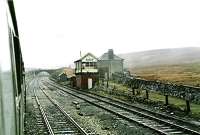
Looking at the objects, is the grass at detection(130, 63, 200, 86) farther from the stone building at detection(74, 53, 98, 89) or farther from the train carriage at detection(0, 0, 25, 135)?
the train carriage at detection(0, 0, 25, 135)

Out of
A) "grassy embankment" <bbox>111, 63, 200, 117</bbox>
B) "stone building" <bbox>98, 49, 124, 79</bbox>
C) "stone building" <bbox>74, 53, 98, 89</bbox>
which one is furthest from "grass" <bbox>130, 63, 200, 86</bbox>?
"stone building" <bbox>74, 53, 98, 89</bbox>

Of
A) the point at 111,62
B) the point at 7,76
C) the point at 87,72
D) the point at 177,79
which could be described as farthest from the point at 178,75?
the point at 7,76

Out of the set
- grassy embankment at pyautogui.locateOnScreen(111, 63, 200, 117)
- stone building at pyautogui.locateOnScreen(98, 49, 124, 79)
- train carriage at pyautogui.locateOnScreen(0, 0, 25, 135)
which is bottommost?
grassy embankment at pyautogui.locateOnScreen(111, 63, 200, 117)

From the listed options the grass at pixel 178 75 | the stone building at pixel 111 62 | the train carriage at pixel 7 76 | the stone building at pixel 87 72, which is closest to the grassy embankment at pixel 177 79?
the grass at pixel 178 75

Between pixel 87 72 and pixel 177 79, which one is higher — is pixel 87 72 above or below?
above

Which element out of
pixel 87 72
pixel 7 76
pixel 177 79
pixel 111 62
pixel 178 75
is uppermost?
pixel 111 62

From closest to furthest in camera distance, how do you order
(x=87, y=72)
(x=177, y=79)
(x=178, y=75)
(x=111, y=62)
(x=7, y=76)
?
1. (x=7, y=76)
2. (x=87, y=72)
3. (x=177, y=79)
4. (x=178, y=75)
5. (x=111, y=62)

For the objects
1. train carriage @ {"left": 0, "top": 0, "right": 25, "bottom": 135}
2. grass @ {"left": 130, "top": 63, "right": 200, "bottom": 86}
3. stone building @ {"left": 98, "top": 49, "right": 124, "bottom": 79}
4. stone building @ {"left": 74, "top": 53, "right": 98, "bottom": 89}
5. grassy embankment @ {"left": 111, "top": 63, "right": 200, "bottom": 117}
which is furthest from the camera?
stone building @ {"left": 98, "top": 49, "right": 124, "bottom": 79}

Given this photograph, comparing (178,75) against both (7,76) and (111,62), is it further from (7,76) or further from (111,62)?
(7,76)

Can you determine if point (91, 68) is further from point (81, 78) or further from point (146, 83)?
point (146, 83)

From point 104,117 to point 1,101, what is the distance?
713 inches

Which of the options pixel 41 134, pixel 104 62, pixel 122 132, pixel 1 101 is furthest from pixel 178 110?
pixel 104 62

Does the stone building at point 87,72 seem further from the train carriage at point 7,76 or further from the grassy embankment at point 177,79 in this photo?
the train carriage at point 7,76

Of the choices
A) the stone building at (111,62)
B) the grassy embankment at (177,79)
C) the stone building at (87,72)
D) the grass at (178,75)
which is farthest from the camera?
the stone building at (111,62)
